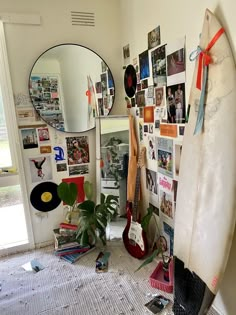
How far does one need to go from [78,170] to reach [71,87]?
0.75 m

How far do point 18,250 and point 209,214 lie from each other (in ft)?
5.81

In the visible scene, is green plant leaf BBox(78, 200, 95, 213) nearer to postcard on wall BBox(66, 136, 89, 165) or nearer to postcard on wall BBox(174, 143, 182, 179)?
postcard on wall BBox(66, 136, 89, 165)

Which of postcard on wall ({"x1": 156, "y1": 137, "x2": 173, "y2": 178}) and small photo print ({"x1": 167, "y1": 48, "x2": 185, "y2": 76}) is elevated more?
small photo print ({"x1": 167, "y1": 48, "x2": 185, "y2": 76})

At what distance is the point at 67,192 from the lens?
215cm

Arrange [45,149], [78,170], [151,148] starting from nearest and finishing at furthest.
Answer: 1. [151,148]
2. [45,149]
3. [78,170]

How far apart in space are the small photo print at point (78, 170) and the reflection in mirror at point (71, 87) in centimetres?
34

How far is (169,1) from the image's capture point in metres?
1.51

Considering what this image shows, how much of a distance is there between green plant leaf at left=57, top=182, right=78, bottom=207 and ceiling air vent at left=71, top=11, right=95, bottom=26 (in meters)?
1.38

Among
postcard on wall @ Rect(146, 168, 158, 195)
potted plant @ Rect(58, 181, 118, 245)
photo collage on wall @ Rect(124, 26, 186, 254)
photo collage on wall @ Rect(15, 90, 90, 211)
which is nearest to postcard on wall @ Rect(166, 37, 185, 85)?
photo collage on wall @ Rect(124, 26, 186, 254)

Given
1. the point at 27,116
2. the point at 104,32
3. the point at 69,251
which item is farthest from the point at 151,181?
the point at 104,32

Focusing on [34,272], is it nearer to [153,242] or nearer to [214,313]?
[153,242]

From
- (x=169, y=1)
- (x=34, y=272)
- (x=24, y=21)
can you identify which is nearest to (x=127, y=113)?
(x=169, y=1)

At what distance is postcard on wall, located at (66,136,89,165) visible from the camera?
2.23 meters

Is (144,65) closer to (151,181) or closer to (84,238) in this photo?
(151,181)
